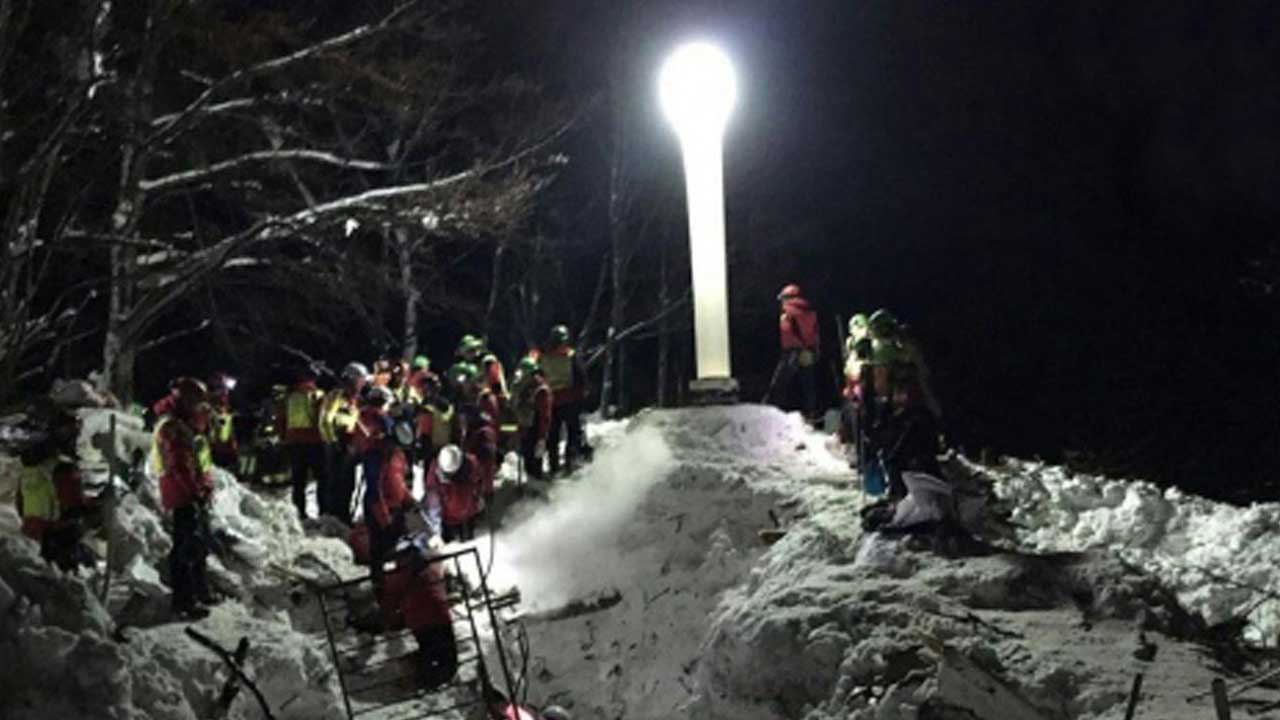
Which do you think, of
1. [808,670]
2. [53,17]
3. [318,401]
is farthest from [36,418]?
[808,670]

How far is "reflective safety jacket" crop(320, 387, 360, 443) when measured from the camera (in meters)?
13.6

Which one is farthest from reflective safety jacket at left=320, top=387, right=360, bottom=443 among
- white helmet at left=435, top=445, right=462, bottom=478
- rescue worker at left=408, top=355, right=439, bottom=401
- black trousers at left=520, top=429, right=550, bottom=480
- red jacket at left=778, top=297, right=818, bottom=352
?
red jacket at left=778, top=297, right=818, bottom=352

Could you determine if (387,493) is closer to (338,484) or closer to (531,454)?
(338,484)

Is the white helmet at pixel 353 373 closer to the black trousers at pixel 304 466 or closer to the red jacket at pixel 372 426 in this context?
the black trousers at pixel 304 466

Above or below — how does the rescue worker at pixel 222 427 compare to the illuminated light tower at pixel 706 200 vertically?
below

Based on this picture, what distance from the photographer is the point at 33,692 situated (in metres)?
7.38

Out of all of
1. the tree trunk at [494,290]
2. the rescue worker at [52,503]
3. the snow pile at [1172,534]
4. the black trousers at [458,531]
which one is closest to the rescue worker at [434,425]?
A: the black trousers at [458,531]

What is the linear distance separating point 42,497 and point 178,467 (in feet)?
3.33

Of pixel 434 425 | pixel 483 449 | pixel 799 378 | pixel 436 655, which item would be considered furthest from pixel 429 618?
pixel 799 378

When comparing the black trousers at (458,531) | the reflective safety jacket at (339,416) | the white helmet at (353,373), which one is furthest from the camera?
the white helmet at (353,373)

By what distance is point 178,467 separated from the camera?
10094 millimetres

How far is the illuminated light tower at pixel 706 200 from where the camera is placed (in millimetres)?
16141

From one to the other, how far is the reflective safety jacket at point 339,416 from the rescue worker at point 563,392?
2.63 m

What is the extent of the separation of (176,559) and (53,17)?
9624mm
